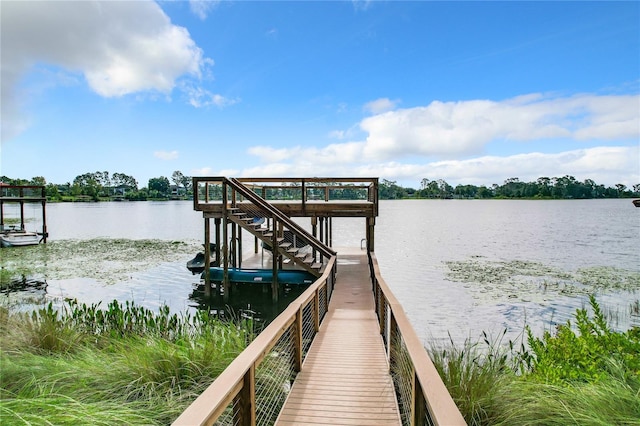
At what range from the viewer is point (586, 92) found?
4456cm

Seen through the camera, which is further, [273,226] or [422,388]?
[273,226]

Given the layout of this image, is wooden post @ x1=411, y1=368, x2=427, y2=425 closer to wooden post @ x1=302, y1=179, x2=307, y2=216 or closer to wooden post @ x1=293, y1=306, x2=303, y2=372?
wooden post @ x1=293, y1=306, x2=303, y2=372

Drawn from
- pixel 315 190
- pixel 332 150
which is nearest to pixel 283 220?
pixel 315 190

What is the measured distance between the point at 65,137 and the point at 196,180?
2257cm

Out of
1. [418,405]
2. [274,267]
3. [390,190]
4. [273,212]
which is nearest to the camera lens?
[418,405]

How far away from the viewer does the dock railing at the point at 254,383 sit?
187 centimetres

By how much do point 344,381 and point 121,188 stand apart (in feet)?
472

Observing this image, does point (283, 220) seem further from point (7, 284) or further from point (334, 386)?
point (7, 284)

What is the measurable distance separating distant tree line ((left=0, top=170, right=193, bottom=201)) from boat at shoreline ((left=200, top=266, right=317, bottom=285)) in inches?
3527

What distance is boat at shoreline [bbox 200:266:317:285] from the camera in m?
13.6

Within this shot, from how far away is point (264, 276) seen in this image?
13.7 m

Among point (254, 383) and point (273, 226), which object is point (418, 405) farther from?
point (273, 226)

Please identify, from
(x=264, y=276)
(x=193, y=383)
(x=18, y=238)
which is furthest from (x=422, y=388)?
(x=18, y=238)

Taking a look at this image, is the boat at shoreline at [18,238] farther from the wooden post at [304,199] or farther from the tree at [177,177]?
the tree at [177,177]
